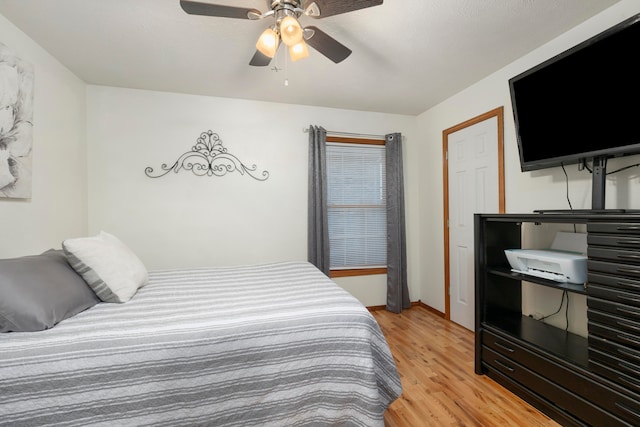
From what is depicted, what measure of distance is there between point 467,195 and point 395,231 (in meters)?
0.91

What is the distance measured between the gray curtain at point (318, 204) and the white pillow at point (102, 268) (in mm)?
1872

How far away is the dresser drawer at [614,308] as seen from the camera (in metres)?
1.27

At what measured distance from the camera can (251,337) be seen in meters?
1.26

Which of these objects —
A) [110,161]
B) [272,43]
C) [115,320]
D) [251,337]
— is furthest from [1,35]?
[251,337]

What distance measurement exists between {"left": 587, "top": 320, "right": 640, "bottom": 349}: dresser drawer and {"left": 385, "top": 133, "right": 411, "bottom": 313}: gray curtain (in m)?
2.06

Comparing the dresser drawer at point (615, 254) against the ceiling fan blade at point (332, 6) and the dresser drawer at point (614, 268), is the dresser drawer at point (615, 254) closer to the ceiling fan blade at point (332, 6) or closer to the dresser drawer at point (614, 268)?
the dresser drawer at point (614, 268)

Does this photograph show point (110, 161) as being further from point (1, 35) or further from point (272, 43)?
point (272, 43)

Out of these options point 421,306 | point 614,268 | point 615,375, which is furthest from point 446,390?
point 421,306

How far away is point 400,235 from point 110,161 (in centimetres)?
334

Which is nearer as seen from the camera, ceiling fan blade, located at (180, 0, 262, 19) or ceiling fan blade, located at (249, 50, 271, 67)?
ceiling fan blade, located at (180, 0, 262, 19)

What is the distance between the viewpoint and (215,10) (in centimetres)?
143

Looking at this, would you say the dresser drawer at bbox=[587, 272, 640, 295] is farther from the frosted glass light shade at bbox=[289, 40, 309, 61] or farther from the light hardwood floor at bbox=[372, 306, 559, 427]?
the frosted glass light shade at bbox=[289, 40, 309, 61]

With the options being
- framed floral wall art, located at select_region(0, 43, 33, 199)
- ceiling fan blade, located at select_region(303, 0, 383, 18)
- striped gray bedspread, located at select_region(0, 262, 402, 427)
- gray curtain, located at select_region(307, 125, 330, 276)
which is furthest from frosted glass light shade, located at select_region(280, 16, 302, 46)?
framed floral wall art, located at select_region(0, 43, 33, 199)

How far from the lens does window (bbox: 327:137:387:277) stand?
348cm
